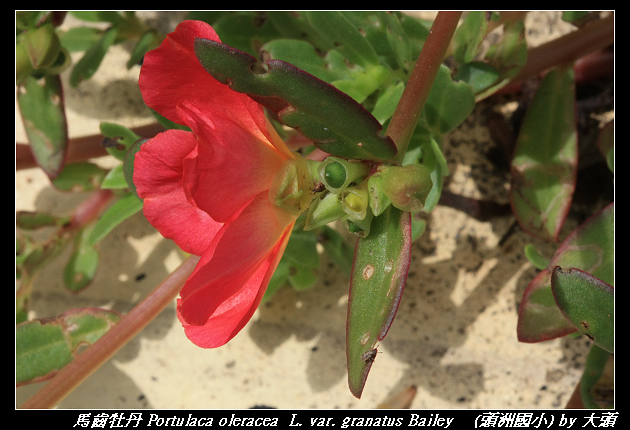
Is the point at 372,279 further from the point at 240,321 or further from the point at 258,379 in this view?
the point at 258,379

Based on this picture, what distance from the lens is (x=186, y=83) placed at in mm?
453

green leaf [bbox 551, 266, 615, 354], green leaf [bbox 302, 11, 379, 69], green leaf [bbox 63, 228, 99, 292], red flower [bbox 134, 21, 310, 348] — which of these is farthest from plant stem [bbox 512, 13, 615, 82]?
green leaf [bbox 63, 228, 99, 292]

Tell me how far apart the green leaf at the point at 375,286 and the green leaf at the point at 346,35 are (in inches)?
10.6

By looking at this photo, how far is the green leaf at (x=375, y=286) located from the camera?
1.47ft

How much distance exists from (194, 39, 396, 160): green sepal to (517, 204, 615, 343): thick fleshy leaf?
0.35 metres

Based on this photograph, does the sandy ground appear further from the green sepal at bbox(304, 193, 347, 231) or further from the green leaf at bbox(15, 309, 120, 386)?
the green sepal at bbox(304, 193, 347, 231)

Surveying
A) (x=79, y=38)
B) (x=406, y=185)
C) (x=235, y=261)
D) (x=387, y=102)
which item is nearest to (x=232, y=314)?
(x=235, y=261)

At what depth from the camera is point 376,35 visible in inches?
28.2

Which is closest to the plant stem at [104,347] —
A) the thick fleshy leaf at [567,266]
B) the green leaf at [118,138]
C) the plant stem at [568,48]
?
the green leaf at [118,138]

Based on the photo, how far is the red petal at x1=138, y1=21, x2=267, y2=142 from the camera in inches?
17.2

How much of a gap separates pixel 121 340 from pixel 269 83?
1.50 ft

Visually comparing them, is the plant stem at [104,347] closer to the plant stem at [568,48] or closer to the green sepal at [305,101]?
the green sepal at [305,101]

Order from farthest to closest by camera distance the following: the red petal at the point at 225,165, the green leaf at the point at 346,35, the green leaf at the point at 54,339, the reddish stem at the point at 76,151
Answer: the reddish stem at the point at 76,151
the green leaf at the point at 54,339
the green leaf at the point at 346,35
the red petal at the point at 225,165

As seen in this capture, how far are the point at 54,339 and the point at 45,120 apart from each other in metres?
0.33
